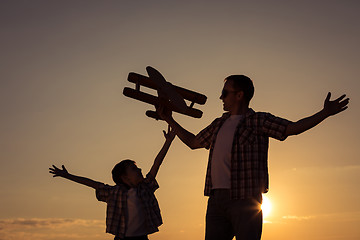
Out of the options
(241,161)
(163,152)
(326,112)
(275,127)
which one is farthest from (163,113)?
(163,152)

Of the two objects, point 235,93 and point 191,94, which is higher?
point 191,94

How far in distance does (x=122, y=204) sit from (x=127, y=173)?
623mm

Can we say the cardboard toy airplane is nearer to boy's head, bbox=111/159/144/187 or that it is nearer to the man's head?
the man's head

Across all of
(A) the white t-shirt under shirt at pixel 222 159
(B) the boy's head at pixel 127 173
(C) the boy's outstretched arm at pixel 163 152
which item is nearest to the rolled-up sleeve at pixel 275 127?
(A) the white t-shirt under shirt at pixel 222 159

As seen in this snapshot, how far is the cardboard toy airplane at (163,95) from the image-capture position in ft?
22.1

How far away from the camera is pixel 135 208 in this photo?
9.33 meters

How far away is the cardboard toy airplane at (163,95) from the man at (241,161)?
99cm

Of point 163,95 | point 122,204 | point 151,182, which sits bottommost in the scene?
point 122,204

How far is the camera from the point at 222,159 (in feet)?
18.3

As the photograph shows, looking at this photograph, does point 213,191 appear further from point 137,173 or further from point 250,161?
point 137,173

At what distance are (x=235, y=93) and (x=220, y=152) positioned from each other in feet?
2.36

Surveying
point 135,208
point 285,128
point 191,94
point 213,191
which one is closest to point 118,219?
point 135,208

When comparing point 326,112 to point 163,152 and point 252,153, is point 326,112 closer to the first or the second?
point 252,153

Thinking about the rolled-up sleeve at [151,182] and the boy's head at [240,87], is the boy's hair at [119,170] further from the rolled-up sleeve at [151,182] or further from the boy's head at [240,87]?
the boy's head at [240,87]
